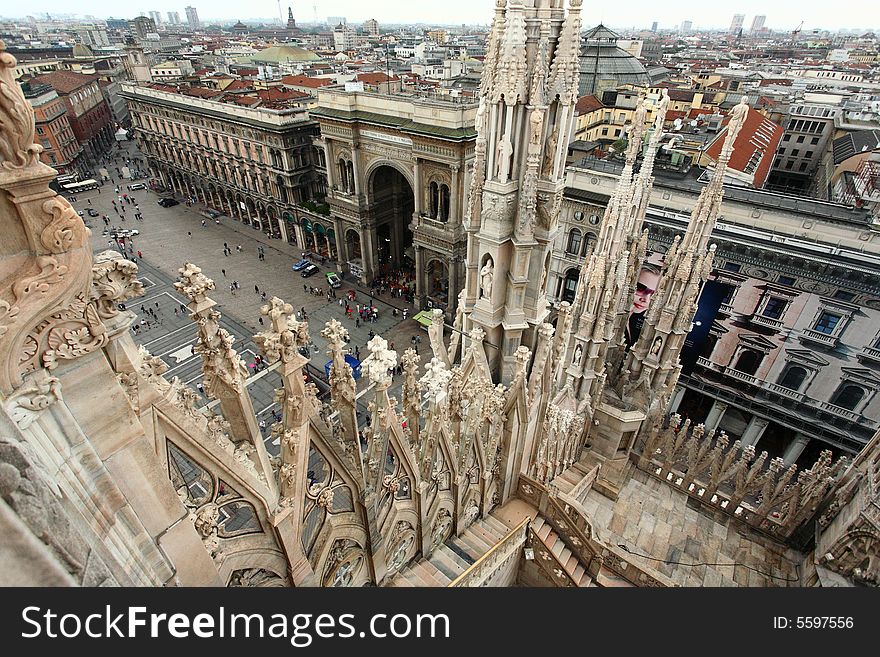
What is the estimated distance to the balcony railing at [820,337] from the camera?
21.0 meters

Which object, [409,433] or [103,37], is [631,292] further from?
[103,37]

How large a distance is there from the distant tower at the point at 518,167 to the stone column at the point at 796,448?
22821 mm

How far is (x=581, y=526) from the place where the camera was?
12086 millimetres

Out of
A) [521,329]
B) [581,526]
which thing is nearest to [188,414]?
[521,329]

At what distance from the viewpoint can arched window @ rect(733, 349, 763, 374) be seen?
23641 mm

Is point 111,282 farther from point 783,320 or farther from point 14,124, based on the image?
point 783,320

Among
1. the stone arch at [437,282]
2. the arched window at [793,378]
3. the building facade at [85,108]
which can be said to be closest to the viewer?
the arched window at [793,378]

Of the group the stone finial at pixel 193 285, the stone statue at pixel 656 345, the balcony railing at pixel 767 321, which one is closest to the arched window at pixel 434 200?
the stone statue at pixel 656 345

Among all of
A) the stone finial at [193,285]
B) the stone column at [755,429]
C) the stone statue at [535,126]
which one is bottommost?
the stone column at [755,429]

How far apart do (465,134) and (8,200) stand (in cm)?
2965

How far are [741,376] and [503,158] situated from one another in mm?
23630

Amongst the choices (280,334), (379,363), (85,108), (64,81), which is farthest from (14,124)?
(64,81)

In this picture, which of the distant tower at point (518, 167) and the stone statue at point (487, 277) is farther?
the stone statue at point (487, 277)

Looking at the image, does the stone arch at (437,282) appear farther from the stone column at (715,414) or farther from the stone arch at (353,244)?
the stone column at (715,414)
